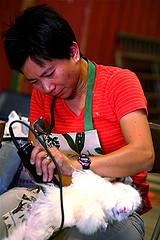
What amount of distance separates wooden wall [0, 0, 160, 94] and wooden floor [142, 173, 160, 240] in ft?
9.12

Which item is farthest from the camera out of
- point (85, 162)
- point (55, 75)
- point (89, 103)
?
point (89, 103)

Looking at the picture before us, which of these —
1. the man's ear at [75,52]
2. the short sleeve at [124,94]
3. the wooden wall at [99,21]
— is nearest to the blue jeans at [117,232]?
the short sleeve at [124,94]

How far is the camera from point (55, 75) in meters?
1.06

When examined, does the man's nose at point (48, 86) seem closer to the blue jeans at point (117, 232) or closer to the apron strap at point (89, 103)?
the apron strap at point (89, 103)

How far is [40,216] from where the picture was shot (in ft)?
2.75

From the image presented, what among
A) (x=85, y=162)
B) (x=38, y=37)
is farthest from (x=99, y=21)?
(x=85, y=162)

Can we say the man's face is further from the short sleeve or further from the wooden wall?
the wooden wall

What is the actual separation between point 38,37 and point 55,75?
5.5 inches

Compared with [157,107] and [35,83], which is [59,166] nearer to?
[35,83]

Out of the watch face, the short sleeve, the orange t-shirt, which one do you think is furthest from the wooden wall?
the watch face

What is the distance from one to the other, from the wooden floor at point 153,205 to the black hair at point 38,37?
0.64 metres

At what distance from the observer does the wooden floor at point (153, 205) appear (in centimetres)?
117

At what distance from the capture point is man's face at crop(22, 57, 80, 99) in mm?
1045

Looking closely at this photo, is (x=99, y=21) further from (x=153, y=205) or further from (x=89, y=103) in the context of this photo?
(x=153, y=205)
